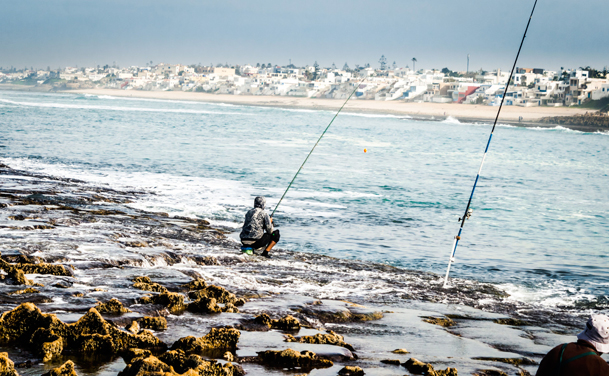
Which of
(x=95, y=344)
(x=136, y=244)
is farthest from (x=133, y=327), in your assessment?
(x=136, y=244)

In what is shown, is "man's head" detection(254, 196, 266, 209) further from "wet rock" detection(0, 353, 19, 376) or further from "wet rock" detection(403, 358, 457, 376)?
"wet rock" detection(0, 353, 19, 376)

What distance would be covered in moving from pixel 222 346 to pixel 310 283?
356cm

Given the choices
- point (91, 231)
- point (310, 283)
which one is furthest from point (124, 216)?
point (310, 283)

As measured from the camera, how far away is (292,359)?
4949 mm

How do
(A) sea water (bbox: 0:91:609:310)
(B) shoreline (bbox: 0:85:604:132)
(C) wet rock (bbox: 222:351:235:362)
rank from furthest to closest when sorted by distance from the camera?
(B) shoreline (bbox: 0:85:604:132), (A) sea water (bbox: 0:91:609:310), (C) wet rock (bbox: 222:351:235:362)

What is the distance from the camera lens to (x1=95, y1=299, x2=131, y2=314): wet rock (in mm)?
5476

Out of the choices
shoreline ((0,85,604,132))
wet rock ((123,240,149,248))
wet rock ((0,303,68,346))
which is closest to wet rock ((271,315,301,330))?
wet rock ((0,303,68,346))

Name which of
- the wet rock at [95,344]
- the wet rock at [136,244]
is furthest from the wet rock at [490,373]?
the wet rock at [136,244]

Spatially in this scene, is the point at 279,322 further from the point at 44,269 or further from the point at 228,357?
the point at 44,269

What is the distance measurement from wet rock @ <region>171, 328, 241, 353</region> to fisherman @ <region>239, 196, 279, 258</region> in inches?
180

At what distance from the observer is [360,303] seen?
304 inches

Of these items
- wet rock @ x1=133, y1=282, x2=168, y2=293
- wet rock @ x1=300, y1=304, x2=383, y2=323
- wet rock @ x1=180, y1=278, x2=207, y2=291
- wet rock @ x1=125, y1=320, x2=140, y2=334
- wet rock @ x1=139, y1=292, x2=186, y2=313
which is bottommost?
wet rock @ x1=300, y1=304, x2=383, y2=323

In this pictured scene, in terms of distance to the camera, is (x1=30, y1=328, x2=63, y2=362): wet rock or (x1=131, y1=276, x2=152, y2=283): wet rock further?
(x1=131, y1=276, x2=152, y2=283): wet rock

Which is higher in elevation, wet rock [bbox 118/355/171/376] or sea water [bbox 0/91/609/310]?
wet rock [bbox 118/355/171/376]
